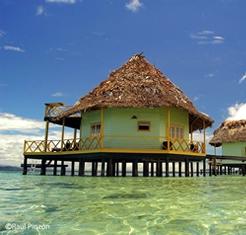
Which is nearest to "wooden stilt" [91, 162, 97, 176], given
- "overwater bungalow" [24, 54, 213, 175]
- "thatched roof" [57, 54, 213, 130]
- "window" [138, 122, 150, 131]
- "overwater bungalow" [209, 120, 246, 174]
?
"overwater bungalow" [24, 54, 213, 175]

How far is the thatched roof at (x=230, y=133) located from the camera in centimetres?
3516

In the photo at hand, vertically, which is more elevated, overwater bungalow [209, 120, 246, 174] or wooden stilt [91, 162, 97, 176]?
overwater bungalow [209, 120, 246, 174]

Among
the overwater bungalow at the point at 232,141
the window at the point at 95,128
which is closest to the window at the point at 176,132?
the window at the point at 95,128

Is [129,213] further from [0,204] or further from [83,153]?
[83,153]

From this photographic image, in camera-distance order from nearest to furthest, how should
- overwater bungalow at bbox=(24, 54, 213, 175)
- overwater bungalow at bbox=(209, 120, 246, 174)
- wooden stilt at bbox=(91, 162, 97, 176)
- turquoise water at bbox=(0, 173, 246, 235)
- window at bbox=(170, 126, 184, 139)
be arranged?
turquoise water at bbox=(0, 173, 246, 235) < overwater bungalow at bbox=(24, 54, 213, 175) < window at bbox=(170, 126, 184, 139) < wooden stilt at bbox=(91, 162, 97, 176) < overwater bungalow at bbox=(209, 120, 246, 174)

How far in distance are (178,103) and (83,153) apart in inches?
219

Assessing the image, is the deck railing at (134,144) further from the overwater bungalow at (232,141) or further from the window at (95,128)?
the overwater bungalow at (232,141)

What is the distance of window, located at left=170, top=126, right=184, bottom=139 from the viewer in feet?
67.7

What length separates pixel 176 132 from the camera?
2092 centimetres

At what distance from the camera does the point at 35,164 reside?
2523cm

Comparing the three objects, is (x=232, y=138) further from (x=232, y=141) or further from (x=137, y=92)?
(x=137, y=92)

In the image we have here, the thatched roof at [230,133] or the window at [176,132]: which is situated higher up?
the thatched roof at [230,133]

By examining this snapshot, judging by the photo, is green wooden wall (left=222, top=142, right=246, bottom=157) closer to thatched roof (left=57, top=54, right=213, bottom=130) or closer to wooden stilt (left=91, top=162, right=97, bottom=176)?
thatched roof (left=57, top=54, right=213, bottom=130)

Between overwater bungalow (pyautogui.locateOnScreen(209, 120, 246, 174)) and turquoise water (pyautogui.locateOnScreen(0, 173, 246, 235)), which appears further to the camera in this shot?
overwater bungalow (pyautogui.locateOnScreen(209, 120, 246, 174))
